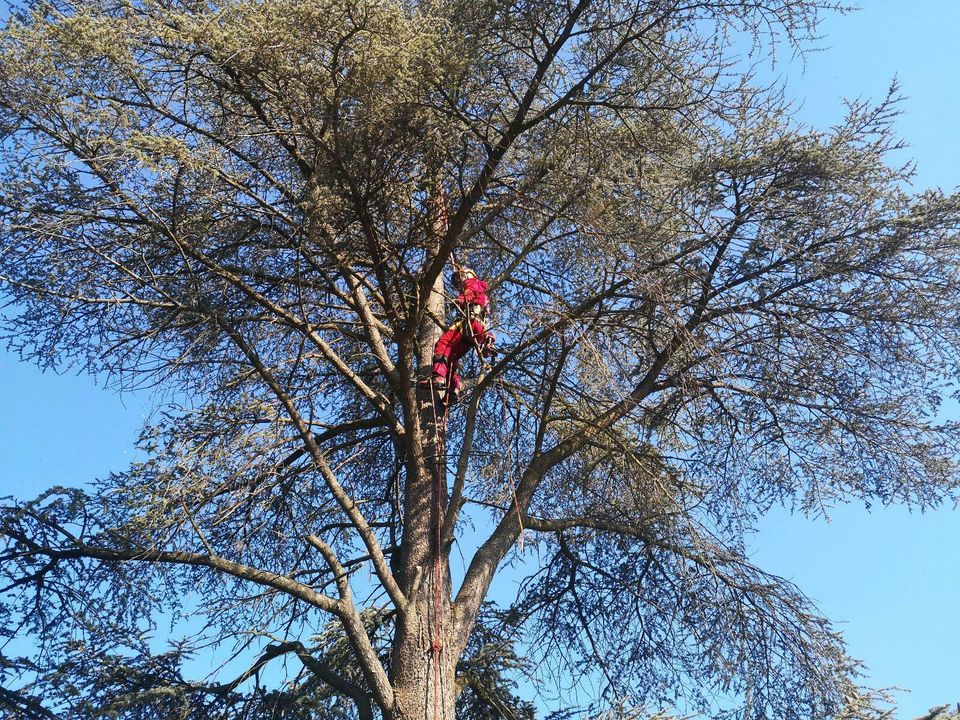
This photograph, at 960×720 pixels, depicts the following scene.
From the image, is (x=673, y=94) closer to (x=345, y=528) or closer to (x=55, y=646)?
(x=345, y=528)

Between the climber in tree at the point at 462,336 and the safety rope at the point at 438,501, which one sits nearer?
the safety rope at the point at 438,501

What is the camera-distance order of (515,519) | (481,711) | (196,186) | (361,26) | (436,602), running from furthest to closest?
1. (481,711)
2. (515,519)
3. (436,602)
4. (196,186)
5. (361,26)

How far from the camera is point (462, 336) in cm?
772

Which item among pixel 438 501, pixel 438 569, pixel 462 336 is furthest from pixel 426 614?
pixel 462 336

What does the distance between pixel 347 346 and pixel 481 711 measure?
3192 millimetres

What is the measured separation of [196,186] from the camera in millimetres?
6734

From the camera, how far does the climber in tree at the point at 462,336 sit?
7156 millimetres

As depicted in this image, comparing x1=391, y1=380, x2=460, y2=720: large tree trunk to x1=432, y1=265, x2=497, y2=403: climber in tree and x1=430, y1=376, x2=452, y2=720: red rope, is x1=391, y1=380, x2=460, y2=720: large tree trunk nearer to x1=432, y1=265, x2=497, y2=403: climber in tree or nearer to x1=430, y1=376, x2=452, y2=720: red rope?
x1=430, y1=376, x2=452, y2=720: red rope

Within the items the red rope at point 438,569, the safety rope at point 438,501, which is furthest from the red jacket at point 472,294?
the red rope at point 438,569

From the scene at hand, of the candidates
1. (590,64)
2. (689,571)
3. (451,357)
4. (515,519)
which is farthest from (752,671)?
(590,64)

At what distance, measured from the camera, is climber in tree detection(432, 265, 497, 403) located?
7156mm

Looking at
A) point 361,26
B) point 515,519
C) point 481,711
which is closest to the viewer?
point 361,26

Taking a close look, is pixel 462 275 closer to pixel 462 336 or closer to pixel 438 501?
pixel 462 336

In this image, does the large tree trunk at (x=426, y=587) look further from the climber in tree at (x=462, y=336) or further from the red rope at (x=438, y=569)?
the climber in tree at (x=462, y=336)
